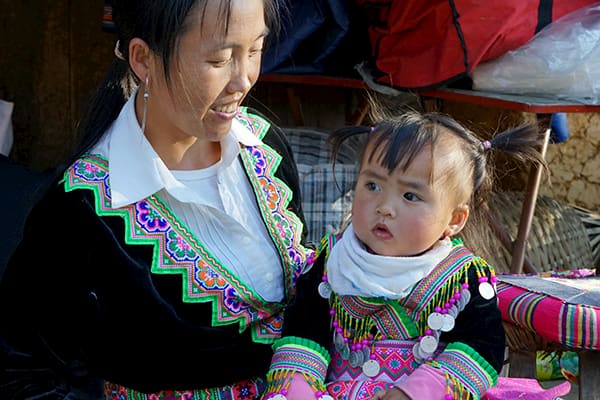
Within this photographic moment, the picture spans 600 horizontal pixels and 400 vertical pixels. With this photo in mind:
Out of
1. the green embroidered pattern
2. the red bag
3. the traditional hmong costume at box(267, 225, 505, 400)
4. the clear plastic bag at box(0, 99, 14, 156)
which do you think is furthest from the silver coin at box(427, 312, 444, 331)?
the clear plastic bag at box(0, 99, 14, 156)

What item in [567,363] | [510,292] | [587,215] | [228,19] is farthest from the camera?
[587,215]

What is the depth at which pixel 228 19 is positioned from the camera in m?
1.86

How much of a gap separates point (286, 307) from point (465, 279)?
1.39ft

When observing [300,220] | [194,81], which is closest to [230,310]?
[300,220]

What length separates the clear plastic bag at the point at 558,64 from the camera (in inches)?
122

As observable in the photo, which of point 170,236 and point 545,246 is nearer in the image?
point 170,236

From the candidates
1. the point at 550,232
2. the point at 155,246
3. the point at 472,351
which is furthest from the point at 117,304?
the point at 550,232

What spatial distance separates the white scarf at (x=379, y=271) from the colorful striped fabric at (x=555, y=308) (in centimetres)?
30

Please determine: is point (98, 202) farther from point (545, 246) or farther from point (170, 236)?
point (545, 246)

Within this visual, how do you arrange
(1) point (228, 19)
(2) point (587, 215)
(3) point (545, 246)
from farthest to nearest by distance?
1. (2) point (587, 215)
2. (3) point (545, 246)
3. (1) point (228, 19)

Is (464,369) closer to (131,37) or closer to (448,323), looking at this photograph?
(448,323)

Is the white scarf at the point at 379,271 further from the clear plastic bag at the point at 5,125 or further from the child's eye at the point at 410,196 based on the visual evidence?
the clear plastic bag at the point at 5,125

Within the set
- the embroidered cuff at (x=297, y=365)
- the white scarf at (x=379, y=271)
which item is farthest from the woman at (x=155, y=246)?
the white scarf at (x=379, y=271)

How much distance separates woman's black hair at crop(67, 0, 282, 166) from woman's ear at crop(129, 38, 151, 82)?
0.02 m
